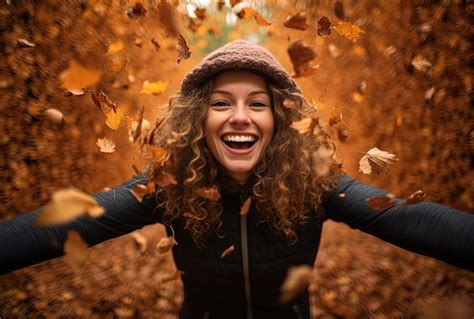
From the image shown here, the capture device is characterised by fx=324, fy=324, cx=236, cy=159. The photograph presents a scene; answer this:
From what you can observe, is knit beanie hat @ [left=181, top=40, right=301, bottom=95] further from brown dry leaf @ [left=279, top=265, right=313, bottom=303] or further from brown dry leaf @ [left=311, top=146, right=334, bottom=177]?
brown dry leaf @ [left=279, top=265, right=313, bottom=303]

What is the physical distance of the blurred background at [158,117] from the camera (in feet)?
7.97

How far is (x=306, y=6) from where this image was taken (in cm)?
456

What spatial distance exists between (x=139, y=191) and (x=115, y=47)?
291cm

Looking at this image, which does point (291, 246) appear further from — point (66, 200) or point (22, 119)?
point (22, 119)

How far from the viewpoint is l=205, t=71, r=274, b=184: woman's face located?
1378 mm

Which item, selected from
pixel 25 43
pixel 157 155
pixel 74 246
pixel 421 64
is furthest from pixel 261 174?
pixel 421 64

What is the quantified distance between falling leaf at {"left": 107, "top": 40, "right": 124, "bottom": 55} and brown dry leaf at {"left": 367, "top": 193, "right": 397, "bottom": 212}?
11.2 ft

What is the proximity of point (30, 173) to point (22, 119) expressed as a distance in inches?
17.5

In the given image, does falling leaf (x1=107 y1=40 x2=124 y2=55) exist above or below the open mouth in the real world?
above

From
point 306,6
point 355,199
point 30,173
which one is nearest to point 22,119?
point 30,173

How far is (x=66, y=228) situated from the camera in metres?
1.29

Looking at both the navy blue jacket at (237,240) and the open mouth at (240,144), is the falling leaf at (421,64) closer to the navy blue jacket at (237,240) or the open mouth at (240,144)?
the navy blue jacket at (237,240)

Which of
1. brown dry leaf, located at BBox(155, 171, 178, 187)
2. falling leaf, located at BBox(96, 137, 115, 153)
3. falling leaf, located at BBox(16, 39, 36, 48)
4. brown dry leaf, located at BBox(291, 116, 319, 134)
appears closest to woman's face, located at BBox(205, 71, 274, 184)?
brown dry leaf, located at BBox(291, 116, 319, 134)

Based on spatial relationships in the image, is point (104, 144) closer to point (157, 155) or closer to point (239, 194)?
point (157, 155)
